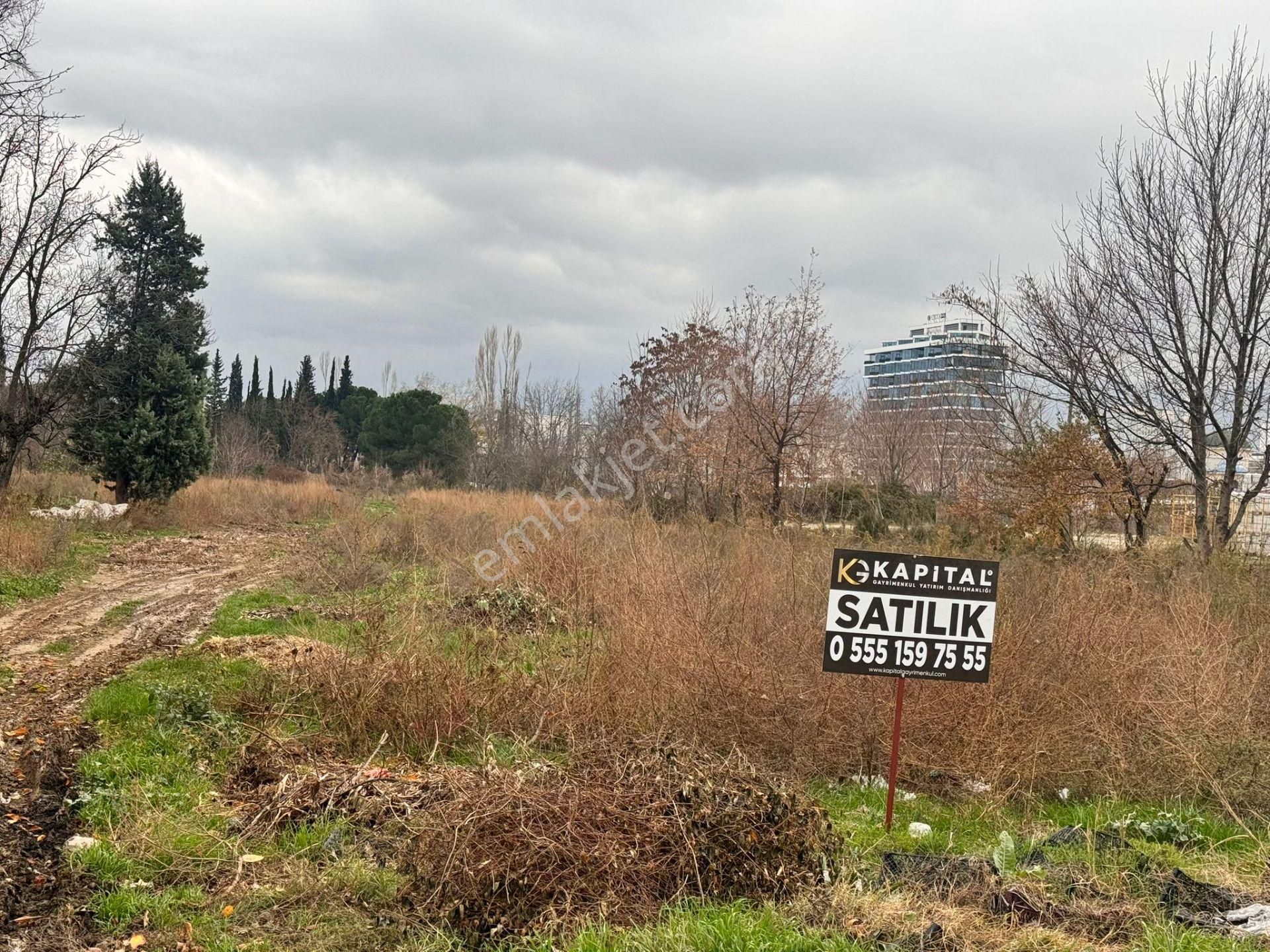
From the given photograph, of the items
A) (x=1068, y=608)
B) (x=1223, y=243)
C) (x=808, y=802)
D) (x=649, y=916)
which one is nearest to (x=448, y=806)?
(x=649, y=916)

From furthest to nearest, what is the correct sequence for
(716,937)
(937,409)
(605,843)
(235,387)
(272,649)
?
(235,387)
(937,409)
(272,649)
(605,843)
(716,937)

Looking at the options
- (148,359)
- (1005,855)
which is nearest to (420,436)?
(148,359)

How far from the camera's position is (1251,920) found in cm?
396

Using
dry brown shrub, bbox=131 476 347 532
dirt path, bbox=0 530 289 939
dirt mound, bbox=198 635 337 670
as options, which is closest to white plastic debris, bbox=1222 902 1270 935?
dirt path, bbox=0 530 289 939

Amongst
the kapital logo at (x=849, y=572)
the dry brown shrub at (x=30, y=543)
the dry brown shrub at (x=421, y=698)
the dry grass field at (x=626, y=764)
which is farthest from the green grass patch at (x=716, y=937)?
the dry brown shrub at (x=30, y=543)

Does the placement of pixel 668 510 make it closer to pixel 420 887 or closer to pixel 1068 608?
pixel 1068 608

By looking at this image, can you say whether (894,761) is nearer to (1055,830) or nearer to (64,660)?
(1055,830)

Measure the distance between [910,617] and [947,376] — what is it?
22.0 meters

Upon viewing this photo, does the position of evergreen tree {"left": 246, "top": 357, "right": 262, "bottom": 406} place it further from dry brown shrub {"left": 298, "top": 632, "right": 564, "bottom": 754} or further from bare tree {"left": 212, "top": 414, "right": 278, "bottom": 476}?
dry brown shrub {"left": 298, "top": 632, "right": 564, "bottom": 754}

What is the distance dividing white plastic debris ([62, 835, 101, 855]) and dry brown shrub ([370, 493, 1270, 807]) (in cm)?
264

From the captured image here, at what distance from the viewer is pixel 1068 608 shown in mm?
7883

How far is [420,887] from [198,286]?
69.3ft

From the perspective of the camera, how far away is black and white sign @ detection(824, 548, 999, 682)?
5.48 meters

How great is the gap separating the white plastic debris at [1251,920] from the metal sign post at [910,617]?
5.66 feet
